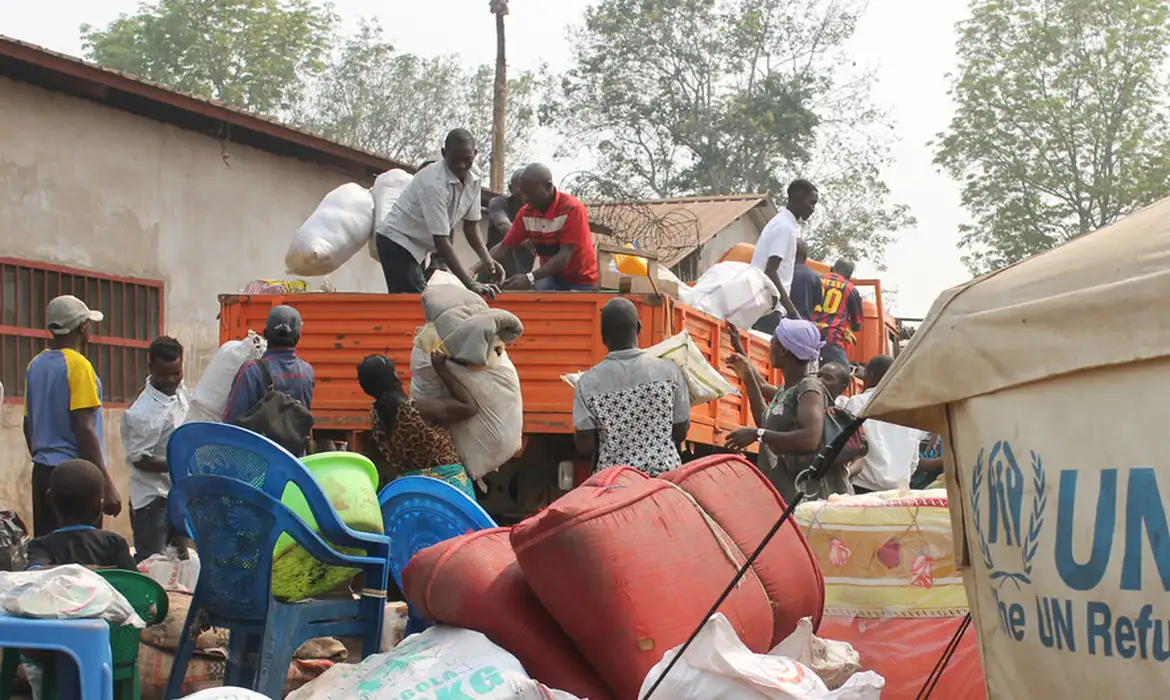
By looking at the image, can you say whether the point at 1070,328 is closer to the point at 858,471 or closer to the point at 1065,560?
the point at 1065,560

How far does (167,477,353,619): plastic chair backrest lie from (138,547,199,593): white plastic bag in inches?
51.1

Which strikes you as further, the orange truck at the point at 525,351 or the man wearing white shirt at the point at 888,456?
the orange truck at the point at 525,351

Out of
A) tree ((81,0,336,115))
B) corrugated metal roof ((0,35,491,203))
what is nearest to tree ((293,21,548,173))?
tree ((81,0,336,115))

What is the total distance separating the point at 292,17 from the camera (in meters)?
40.7

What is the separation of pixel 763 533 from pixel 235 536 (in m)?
1.65

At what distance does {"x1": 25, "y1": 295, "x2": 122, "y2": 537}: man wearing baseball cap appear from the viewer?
6.42m

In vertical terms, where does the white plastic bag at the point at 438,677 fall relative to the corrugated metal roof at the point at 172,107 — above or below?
below

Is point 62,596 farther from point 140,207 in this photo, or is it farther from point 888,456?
point 140,207

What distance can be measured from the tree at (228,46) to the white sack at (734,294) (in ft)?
107

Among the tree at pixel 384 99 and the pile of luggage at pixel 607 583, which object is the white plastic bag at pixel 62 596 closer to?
the pile of luggage at pixel 607 583

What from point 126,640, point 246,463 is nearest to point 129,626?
point 126,640

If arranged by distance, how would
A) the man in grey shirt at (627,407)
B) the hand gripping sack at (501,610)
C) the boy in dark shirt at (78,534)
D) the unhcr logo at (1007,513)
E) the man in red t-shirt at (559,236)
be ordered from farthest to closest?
1. the man in red t-shirt at (559,236)
2. the man in grey shirt at (627,407)
3. the boy in dark shirt at (78,534)
4. the hand gripping sack at (501,610)
5. the unhcr logo at (1007,513)

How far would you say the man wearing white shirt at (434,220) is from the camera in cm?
817

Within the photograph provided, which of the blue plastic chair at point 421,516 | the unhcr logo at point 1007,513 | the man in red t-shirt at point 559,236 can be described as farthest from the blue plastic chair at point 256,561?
the man in red t-shirt at point 559,236
